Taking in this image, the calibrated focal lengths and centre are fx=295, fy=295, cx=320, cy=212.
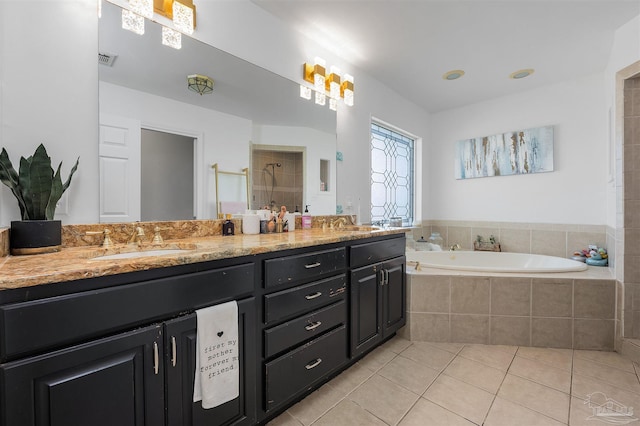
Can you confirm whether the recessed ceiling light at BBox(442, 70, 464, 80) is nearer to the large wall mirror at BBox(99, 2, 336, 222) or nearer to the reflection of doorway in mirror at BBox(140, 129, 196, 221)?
the large wall mirror at BBox(99, 2, 336, 222)

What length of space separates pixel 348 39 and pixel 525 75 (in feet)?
6.14

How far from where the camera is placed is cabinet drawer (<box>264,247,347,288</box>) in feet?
4.36

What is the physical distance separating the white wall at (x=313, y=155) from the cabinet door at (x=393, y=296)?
0.70m

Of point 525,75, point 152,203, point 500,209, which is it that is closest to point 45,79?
point 152,203

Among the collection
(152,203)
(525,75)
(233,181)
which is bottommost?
(152,203)

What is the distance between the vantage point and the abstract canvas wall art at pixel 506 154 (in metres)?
3.10

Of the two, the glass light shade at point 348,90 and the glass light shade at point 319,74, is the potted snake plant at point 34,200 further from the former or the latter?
the glass light shade at point 348,90

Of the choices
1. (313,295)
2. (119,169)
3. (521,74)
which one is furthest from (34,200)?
(521,74)

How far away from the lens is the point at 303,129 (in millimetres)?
2311

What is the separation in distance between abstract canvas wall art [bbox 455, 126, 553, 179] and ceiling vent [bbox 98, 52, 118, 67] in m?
3.59

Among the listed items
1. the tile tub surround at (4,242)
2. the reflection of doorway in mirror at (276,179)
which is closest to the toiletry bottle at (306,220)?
the reflection of doorway in mirror at (276,179)

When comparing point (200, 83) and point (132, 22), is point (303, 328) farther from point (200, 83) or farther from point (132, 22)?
point (132, 22)

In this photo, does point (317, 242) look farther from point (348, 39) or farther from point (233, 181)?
point (348, 39)

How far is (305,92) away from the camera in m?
2.30
